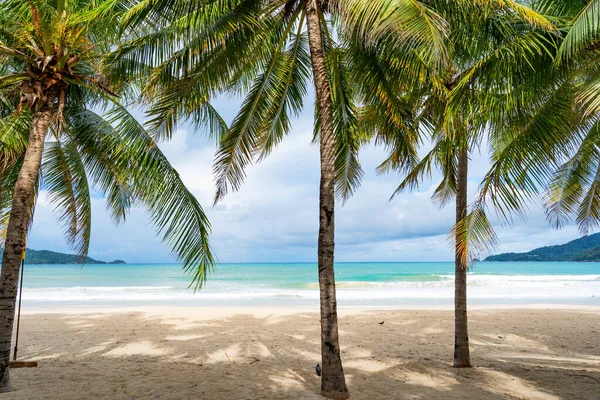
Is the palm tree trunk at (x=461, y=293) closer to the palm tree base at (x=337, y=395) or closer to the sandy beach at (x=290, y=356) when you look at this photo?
the sandy beach at (x=290, y=356)

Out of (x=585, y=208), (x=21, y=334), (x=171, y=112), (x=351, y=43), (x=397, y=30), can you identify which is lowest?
(x=21, y=334)

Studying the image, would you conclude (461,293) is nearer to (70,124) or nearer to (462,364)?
(462,364)

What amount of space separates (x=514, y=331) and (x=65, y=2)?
11.2 metres

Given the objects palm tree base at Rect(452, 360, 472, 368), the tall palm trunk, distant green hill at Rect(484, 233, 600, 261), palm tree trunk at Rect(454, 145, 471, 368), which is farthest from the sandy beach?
distant green hill at Rect(484, 233, 600, 261)

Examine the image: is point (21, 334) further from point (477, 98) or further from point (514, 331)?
point (514, 331)

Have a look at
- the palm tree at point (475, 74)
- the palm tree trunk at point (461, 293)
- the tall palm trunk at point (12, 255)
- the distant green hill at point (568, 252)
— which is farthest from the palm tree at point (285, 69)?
the distant green hill at point (568, 252)

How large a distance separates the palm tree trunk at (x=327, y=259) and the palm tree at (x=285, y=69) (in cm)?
1

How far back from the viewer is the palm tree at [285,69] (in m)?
Answer: 5.02

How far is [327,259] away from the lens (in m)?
5.04

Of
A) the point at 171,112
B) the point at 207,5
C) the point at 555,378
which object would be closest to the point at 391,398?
the point at 555,378

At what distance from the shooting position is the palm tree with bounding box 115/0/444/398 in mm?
5016

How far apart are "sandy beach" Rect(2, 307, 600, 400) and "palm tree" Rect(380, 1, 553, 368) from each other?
1.19 metres

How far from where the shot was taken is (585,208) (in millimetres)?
10383

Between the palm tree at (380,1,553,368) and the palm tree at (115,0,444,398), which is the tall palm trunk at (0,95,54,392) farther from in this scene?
the palm tree at (380,1,553,368)
